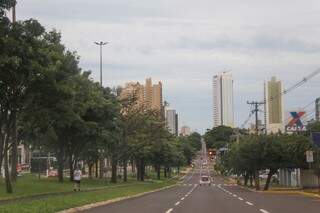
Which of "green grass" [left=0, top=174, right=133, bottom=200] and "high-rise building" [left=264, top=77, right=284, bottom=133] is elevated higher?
"high-rise building" [left=264, top=77, right=284, bottom=133]

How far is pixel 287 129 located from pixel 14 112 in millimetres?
44629

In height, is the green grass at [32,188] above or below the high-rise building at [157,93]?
below

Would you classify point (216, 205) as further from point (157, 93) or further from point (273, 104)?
point (157, 93)

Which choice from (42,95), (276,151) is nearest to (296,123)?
(276,151)

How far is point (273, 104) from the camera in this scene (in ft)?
346

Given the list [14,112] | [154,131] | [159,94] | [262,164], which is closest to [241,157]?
[262,164]

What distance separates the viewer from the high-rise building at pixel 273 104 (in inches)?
3772

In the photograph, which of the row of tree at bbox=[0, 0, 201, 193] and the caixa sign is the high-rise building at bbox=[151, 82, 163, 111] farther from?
the row of tree at bbox=[0, 0, 201, 193]

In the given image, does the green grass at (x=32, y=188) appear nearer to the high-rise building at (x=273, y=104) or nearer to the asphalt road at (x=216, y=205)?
the asphalt road at (x=216, y=205)

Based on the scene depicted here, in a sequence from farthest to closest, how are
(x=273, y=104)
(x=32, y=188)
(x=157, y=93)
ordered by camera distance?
(x=157, y=93), (x=273, y=104), (x=32, y=188)

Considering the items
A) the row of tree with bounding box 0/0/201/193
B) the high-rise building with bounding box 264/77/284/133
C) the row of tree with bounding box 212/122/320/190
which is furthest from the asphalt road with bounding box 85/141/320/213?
the high-rise building with bounding box 264/77/284/133

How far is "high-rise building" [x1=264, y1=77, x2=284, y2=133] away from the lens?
95812 mm

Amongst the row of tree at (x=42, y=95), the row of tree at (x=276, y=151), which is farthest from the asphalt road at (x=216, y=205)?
the row of tree at (x=276, y=151)

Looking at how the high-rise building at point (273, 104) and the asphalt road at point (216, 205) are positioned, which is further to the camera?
the high-rise building at point (273, 104)
